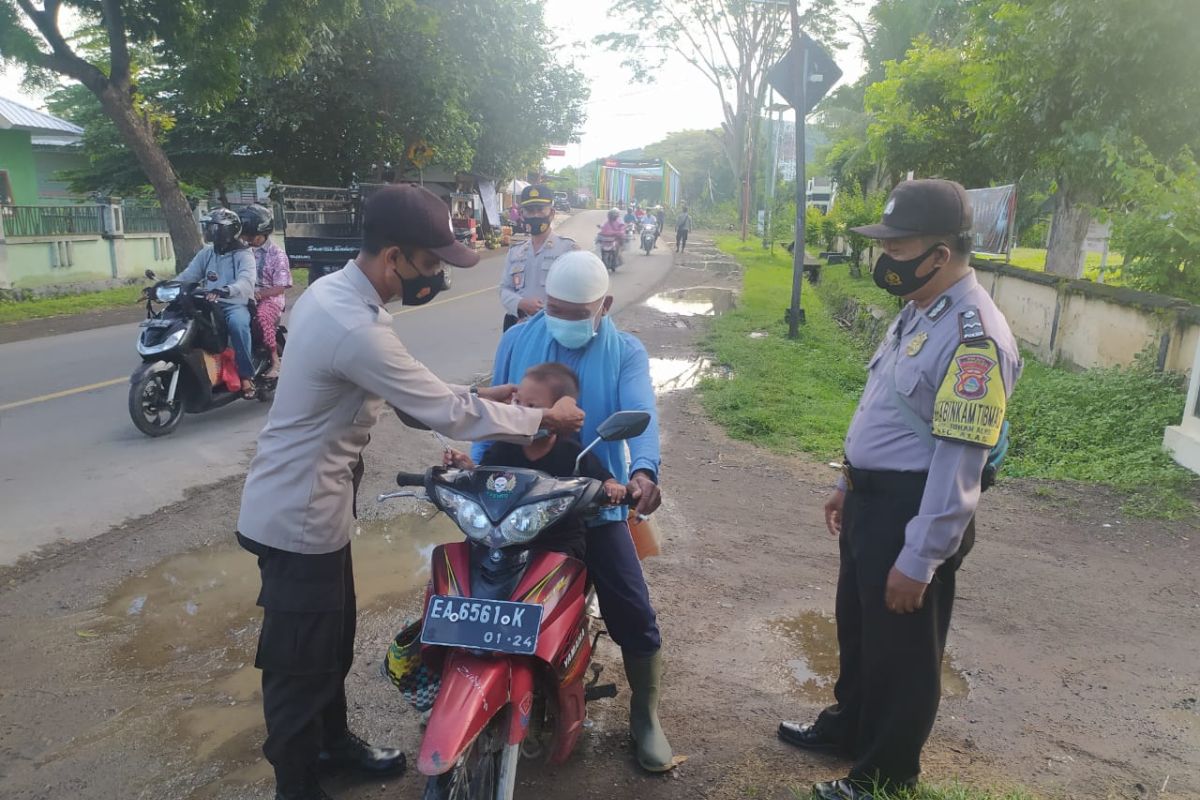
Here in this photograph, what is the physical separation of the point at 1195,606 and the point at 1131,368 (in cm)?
380

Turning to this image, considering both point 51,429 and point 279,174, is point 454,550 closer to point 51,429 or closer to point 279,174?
point 51,429

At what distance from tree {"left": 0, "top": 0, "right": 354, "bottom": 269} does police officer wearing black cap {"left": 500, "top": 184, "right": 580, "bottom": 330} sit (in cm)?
879

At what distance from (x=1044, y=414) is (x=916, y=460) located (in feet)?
18.1

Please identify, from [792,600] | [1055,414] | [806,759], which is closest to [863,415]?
[806,759]

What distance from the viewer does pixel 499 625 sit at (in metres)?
2.27

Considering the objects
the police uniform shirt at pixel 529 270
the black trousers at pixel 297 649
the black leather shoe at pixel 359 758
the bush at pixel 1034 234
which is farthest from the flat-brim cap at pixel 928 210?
the bush at pixel 1034 234

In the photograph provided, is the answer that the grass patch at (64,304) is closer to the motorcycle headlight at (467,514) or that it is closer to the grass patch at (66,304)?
the grass patch at (66,304)

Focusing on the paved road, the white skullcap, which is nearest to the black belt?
the white skullcap

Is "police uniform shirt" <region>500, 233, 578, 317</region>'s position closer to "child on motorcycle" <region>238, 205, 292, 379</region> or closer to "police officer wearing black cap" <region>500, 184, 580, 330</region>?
"police officer wearing black cap" <region>500, 184, 580, 330</region>

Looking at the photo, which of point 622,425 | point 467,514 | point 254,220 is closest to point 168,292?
point 254,220

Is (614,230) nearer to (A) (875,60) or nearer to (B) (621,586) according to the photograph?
(A) (875,60)

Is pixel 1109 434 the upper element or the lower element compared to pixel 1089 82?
lower

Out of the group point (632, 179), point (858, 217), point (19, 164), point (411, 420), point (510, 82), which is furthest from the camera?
point (632, 179)

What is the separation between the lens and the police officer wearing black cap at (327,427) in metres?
2.37
